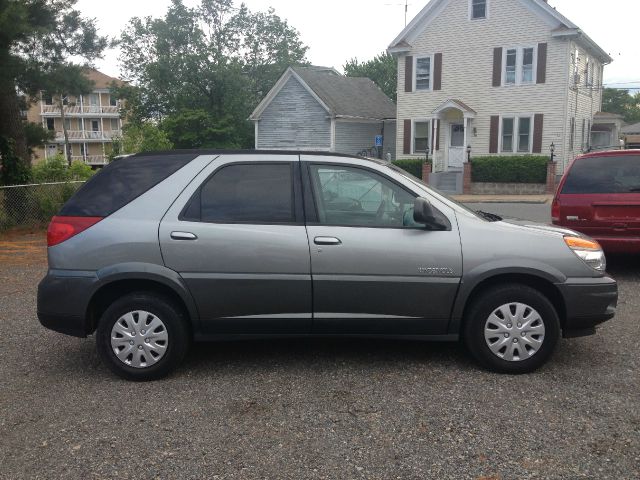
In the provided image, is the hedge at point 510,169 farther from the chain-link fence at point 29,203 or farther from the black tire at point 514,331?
the black tire at point 514,331

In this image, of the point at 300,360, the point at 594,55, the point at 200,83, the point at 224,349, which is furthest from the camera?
the point at 200,83

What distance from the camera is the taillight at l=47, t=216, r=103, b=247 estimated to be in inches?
193

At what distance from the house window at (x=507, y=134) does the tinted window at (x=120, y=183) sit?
2622 cm

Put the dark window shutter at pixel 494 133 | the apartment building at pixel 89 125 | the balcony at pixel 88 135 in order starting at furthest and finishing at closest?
the balcony at pixel 88 135, the apartment building at pixel 89 125, the dark window shutter at pixel 494 133

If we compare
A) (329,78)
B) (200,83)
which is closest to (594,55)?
(329,78)

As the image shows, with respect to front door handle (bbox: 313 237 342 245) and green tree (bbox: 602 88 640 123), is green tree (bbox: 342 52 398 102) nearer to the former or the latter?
green tree (bbox: 602 88 640 123)

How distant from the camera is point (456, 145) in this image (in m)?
30.8

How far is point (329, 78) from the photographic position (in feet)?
124

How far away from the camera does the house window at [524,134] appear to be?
2884cm

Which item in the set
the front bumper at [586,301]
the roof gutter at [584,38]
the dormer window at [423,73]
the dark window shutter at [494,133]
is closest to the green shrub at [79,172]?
the front bumper at [586,301]

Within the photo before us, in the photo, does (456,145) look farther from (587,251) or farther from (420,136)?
(587,251)

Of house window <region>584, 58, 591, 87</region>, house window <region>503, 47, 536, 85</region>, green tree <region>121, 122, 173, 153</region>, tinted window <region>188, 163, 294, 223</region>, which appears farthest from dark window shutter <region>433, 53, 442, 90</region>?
tinted window <region>188, 163, 294, 223</region>

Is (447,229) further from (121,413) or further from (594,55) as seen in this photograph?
(594,55)

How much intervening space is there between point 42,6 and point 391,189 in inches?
484
